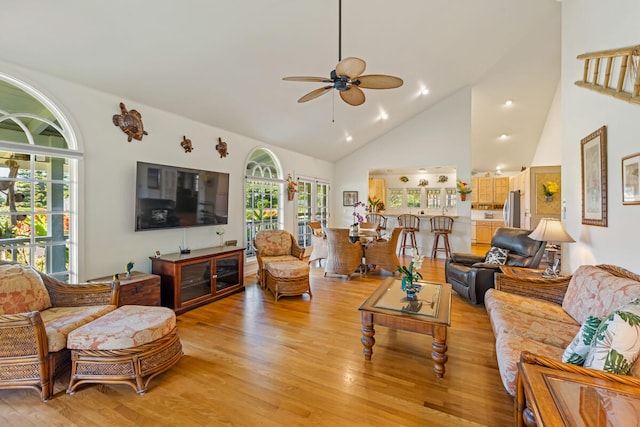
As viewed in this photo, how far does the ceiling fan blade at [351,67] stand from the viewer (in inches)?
91.6

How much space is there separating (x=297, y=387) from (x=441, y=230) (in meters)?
5.99

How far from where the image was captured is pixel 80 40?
2.55 metres

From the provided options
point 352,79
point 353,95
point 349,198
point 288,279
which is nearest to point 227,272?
point 288,279

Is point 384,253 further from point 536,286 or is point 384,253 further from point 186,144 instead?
point 186,144

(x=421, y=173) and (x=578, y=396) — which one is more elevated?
(x=421, y=173)

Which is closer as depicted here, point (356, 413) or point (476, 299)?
point (356, 413)

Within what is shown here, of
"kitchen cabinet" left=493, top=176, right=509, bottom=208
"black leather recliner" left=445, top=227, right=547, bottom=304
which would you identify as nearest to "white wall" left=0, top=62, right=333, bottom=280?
"black leather recliner" left=445, top=227, right=547, bottom=304

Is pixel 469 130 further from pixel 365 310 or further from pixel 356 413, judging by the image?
pixel 356 413

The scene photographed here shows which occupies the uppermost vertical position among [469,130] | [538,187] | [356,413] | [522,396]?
[469,130]

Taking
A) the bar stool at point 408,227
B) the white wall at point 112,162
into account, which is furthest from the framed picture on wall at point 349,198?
the white wall at point 112,162

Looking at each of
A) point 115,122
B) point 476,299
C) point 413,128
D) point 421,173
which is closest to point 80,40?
point 115,122

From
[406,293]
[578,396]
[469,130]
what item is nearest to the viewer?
[578,396]

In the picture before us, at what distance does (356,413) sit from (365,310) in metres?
0.76

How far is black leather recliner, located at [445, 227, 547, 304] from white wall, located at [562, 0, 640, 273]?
0.38m
